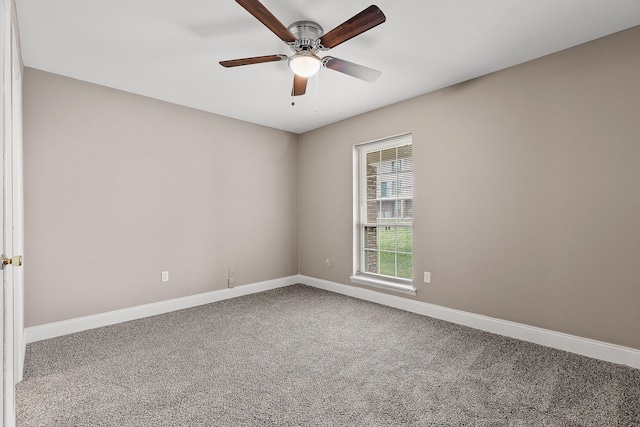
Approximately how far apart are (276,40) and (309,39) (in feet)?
1.15

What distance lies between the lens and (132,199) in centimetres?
348

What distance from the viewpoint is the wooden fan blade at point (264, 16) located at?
172 cm

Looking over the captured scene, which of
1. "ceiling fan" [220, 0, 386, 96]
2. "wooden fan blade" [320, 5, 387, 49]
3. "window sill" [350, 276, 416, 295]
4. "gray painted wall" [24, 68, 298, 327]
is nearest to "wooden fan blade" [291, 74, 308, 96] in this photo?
"ceiling fan" [220, 0, 386, 96]

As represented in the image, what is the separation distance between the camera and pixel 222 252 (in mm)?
4266

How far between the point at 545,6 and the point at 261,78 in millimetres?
2310

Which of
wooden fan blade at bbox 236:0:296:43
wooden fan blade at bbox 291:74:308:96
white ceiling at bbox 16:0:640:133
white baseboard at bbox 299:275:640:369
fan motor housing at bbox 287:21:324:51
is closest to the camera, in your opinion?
wooden fan blade at bbox 236:0:296:43

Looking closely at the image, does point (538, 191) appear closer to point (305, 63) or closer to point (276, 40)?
point (305, 63)

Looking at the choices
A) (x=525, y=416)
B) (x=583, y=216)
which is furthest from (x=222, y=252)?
(x=583, y=216)

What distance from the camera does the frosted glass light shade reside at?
89.7 inches

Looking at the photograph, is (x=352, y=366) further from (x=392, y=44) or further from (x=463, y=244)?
(x=392, y=44)

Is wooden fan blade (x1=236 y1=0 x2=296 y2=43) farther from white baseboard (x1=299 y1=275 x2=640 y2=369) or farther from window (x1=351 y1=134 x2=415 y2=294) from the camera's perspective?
A: white baseboard (x1=299 y1=275 x2=640 y2=369)

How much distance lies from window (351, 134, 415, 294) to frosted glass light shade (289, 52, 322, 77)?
1.88m

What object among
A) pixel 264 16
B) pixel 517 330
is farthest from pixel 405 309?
pixel 264 16

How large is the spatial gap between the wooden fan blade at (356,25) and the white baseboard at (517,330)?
278cm
